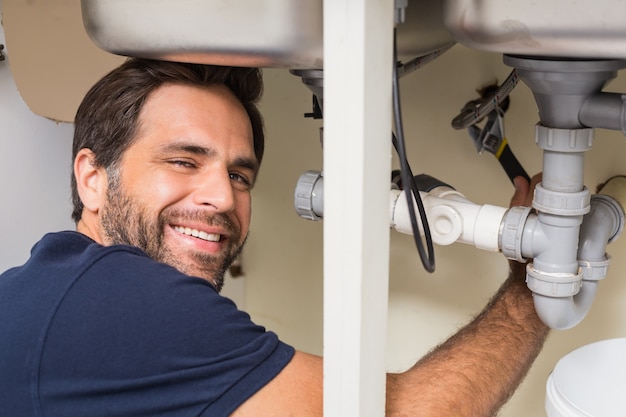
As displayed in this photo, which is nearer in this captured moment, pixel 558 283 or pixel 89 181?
pixel 558 283

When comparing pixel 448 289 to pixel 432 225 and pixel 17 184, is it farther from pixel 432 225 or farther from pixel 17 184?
pixel 17 184

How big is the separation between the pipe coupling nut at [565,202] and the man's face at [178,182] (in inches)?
16.6

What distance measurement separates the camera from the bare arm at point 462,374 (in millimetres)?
852

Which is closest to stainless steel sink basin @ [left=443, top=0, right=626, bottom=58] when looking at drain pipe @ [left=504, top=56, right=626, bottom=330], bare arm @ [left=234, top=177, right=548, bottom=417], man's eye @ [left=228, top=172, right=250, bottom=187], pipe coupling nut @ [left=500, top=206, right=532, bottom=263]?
drain pipe @ [left=504, top=56, right=626, bottom=330]

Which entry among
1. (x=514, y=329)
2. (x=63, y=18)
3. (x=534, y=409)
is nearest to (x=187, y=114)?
(x=63, y=18)

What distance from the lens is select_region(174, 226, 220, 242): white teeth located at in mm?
1071

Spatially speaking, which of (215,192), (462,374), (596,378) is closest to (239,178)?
(215,192)

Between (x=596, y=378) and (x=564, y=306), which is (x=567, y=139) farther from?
(x=596, y=378)

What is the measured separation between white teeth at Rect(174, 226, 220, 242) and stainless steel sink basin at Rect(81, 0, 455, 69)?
259 millimetres

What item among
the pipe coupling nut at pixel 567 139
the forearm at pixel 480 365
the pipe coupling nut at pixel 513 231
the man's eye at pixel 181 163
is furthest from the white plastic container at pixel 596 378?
the man's eye at pixel 181 163

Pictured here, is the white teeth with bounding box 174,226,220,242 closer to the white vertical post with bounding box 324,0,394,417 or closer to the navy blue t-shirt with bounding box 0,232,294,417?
the navy blue t-shirt with bounding box 0,232,294,417

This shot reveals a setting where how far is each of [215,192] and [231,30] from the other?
319mm

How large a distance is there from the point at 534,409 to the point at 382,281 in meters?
0.68

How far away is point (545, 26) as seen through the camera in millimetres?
665
